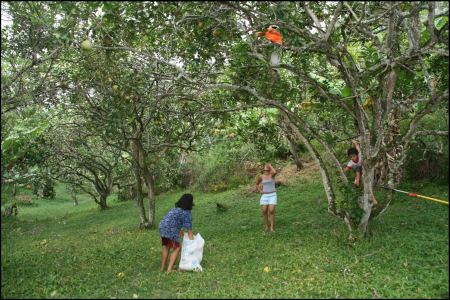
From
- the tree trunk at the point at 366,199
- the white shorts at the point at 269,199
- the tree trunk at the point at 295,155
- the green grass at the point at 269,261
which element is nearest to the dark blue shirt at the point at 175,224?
the green grass at the point at 269,261

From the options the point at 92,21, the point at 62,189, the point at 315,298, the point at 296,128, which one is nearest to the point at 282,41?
the point at 296,128

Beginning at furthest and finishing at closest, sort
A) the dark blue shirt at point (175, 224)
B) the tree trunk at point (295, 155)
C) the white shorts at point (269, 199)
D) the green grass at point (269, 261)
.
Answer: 1. the tree trunk at point (295, 155)
2. the white shorts at point (269, 199)
3. the dark blue shirt at point (175, 224)
4. the green grass at point (269, 261)

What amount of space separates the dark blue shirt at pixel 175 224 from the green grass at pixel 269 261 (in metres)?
0.63

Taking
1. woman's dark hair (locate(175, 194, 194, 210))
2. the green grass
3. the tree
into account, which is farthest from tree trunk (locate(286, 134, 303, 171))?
woman's dark hair (locate(175, 194, 194, 210))

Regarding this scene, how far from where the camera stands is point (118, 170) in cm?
1930

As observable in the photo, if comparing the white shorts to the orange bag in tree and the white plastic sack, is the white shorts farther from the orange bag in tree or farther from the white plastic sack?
the orange bag in tree

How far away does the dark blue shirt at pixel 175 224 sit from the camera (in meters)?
7.12

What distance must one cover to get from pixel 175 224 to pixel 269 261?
162cm

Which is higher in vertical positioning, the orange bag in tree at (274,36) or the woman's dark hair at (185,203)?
the orange bag in tree at (274,36)

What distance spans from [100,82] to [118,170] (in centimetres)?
1077

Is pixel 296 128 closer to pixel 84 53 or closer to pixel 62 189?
pixel 84 53

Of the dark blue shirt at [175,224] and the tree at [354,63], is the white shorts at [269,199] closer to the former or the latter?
the tree at [354,63]

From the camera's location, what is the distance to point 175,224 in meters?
7.15

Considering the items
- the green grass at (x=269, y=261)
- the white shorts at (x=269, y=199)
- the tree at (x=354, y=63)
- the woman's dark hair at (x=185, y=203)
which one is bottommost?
the green grass at (x=269, y=261)
